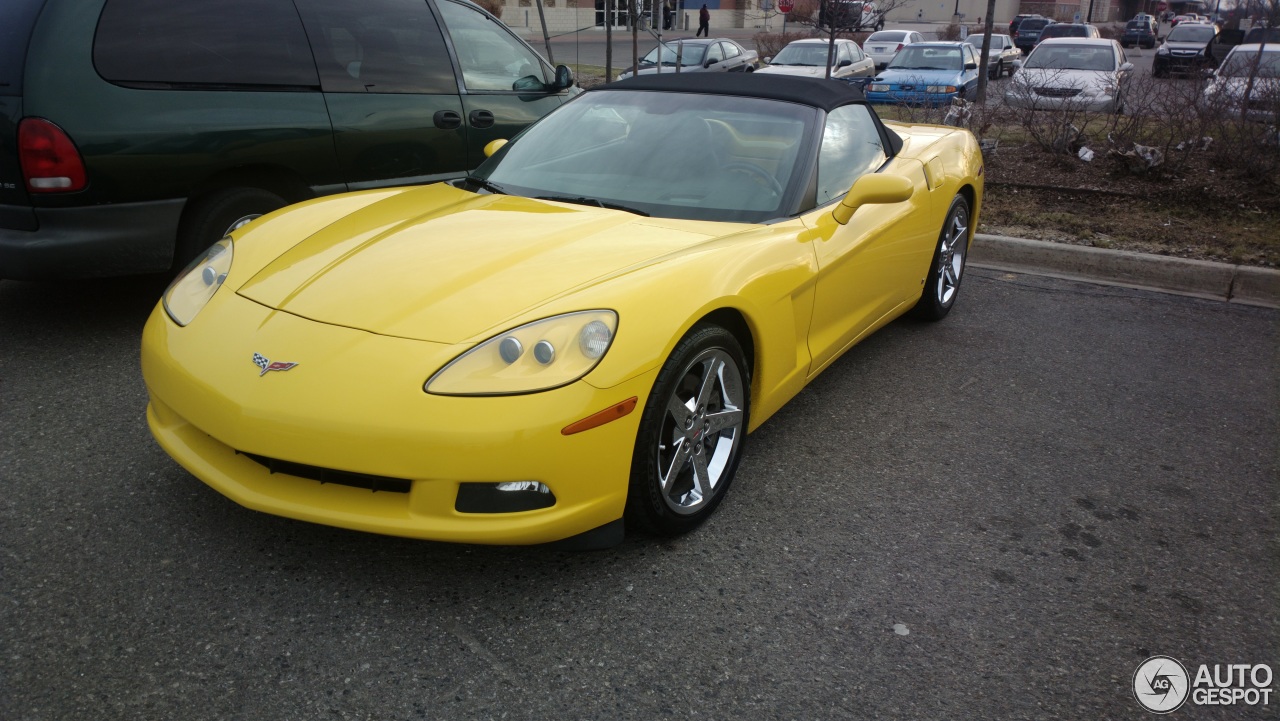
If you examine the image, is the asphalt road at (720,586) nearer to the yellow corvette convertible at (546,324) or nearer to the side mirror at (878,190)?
the yellow corvette convertible at (546,324)

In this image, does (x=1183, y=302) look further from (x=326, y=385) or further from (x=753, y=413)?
(x=326, y=385)

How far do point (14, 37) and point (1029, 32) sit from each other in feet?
156

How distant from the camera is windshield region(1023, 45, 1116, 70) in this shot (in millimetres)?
14838

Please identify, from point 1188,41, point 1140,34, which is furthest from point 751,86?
point 1140,34

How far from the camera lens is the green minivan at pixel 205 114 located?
156 inches

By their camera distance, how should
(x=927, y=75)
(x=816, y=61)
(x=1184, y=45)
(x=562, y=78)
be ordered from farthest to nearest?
1. (x=1184, y=45)
2. (x=816, y=61)
3. (x=927, y=75)
4. (x=562, y=78)

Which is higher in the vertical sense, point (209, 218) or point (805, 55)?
point (805, 55)

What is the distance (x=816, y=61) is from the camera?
A: 18.6 m

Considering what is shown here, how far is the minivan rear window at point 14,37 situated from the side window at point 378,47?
1320mm

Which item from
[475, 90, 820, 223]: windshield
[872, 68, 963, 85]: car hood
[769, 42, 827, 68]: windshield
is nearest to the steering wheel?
[475, 90, 820, 223]: windshield

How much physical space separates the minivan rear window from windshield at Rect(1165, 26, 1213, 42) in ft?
111

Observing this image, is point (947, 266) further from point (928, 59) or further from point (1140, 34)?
point (1140, 34)

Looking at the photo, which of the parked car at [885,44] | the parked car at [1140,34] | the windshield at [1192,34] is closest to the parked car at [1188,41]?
the windshield at [1192,34]

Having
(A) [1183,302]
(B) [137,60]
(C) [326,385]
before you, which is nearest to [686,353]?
(C) [326,385]
